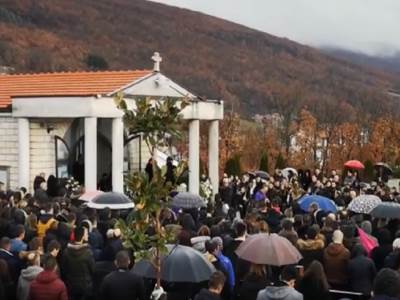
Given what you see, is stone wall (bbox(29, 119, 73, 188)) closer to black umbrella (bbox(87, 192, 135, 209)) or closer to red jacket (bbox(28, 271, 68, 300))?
black umbrella (bbox(87, 192, 135, 209))

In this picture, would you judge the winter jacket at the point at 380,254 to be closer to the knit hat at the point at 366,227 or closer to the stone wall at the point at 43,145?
the knit hat at the point at 366,227

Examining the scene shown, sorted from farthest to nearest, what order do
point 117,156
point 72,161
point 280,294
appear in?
1. point 72,161
2. point 117,156
3. point 280,294

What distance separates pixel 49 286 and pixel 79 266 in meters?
1.21

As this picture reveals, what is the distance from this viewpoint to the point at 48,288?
896 centimetres

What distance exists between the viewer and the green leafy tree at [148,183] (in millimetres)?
7504

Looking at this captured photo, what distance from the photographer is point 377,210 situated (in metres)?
14.5

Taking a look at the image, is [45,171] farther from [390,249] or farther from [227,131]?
[227,131]

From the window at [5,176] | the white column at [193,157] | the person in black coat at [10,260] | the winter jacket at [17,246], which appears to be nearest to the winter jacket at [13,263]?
the person in black coat at [10,260]

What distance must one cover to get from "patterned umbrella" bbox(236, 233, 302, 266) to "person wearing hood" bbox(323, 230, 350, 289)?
564 mm

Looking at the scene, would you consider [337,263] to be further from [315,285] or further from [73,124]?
[73,124]

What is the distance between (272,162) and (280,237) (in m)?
49.7

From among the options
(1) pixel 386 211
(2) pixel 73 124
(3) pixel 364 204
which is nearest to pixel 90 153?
(2) pixel 73 124

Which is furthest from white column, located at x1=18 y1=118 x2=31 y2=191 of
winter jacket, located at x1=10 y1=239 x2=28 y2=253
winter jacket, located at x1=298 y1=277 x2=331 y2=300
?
winter jacket, located at x1=298 y1=277 x2=331 y2=300

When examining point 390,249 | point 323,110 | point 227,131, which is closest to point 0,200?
point 390,249
